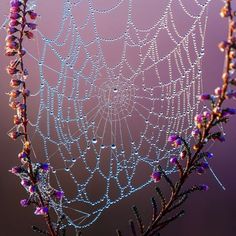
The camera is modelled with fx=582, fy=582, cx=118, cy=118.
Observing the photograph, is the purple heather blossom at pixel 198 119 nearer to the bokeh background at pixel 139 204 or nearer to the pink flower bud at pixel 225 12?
the pink flower bud at pixel 225 12

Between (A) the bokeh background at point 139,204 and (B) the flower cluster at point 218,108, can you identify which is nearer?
(B) the flower cluster at point 218,108

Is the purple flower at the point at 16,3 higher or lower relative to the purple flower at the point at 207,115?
higher

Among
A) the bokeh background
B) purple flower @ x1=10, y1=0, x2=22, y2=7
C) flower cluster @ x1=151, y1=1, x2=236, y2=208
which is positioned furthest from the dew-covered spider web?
flower cluster @ x1=151, y1=1, x2=236, y2=208

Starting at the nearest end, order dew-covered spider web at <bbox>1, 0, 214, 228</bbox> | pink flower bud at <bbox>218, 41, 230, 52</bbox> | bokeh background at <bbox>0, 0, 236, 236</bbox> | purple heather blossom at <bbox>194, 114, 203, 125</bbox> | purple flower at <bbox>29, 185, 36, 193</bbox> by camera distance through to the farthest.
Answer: pink flower bud at <bbox>218, 41, 230, 52</bbox>
purple heather blossom at <bbox>194, 114, 203, 125</bbox>
purple flower at <bbox>29, 185, 36, 193</bbox>
dew-covered spider web at <bbox>1, 0, 214, 228</bbox>
bokeh background at <bbox>0, 0, 236, 236</bbox>

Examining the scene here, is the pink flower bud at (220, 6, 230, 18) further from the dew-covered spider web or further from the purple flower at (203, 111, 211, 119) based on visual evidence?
the dew-covered spider web

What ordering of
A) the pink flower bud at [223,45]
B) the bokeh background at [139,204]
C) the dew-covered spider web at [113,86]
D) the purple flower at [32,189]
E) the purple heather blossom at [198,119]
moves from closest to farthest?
the pink flower bud at [223,45]
the purple heather blossom at [198,119]
the purple flower at [32,189]
the dew-covered spider web at [113,86]
the bokeh background at [139,204]

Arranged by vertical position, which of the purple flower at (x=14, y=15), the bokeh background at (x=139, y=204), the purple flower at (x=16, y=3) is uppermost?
the purple flower at (x=16, y=3)

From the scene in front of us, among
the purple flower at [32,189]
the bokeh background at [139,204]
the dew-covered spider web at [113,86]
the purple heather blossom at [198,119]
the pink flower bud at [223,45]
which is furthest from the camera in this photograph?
the bokeh background at [139,204]

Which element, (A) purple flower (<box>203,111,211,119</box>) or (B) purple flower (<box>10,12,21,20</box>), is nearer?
(A) purple flower (<box>203,111,211,119</box>)

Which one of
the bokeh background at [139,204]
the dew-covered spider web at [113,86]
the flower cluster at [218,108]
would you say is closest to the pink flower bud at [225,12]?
the flower cluster at [218,108]
